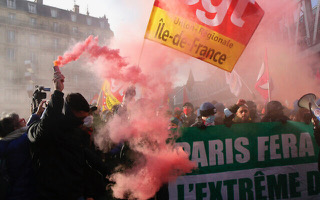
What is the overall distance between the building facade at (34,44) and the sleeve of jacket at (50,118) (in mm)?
33973

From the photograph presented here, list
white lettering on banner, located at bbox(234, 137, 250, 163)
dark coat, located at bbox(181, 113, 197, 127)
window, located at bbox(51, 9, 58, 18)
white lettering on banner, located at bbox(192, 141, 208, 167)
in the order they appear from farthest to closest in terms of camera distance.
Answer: window, located at bbox(51, 9, 58, 18), dark coat, located at bbox(181, 113, 197, 127), white lettering on banner, located at bbox(234, 137, 250, 163), white lettering on banner, located at bbox(192, 141, 208, 167)

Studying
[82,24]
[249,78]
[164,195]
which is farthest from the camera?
[82,24]

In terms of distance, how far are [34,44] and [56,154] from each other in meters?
46.9

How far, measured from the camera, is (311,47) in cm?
1036

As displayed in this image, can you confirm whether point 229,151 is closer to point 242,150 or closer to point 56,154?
point 242,150

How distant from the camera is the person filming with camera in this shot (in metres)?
2.02

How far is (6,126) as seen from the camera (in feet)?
7.95

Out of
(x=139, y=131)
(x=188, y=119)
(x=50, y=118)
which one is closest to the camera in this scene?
(x=50, y=118)

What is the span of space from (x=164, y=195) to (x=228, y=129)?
4.61 ft

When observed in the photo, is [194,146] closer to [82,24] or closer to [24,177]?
[24,177]

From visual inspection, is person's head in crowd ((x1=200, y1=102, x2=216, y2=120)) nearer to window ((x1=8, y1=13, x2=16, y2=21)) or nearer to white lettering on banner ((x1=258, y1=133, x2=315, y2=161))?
white lettering on banner ((x1=258, y1=133, x2=315, y2=161))

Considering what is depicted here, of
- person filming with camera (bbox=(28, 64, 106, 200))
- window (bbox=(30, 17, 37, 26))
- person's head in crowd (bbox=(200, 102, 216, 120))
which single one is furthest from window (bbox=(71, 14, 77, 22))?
person filming with camera (bbox=(28, 64, 106, 200))

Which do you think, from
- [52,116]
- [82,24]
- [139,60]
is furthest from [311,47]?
[82,24]

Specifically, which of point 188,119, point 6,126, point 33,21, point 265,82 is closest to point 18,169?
point 6,126
